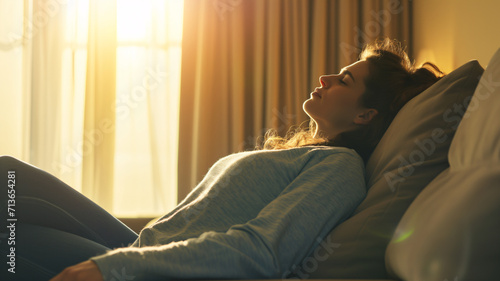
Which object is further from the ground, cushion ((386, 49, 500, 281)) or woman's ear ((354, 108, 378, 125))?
woman's ear ((354, 108, 378, 125))

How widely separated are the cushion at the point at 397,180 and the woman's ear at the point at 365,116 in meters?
0.35

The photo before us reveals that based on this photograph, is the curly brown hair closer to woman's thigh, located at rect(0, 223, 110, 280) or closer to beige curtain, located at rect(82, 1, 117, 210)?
woman's thigh, located at rect(0, 223, 110, 280)

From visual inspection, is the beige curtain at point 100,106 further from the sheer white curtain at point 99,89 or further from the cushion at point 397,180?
the cushion at point 397,180

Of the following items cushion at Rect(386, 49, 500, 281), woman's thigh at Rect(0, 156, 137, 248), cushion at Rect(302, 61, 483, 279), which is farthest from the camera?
woman's thigh at Rect(0, 156, 137, 248)

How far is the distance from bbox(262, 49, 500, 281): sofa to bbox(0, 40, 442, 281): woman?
7 cm

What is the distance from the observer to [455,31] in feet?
6.79

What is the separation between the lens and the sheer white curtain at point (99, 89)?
2.96 meters

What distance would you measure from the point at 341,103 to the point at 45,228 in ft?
2.90

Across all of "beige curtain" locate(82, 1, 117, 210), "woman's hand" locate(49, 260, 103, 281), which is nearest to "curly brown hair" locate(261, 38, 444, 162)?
"woman's hand" locate(49, 260, 103, 281)

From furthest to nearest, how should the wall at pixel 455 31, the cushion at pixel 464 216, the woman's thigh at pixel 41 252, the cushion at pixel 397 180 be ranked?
the wall at pixel 455 31, the woman's thigh at pixel 41 252, the cushion at pixel 397 180, the cushion at pixel 464 216

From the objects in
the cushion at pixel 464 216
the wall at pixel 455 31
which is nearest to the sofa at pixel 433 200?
the cushion at pixel 464 216

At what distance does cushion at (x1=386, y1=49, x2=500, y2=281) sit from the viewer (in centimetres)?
56

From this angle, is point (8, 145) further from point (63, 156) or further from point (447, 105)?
point (447, 105)

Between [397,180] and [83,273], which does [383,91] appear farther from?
[83,273]
